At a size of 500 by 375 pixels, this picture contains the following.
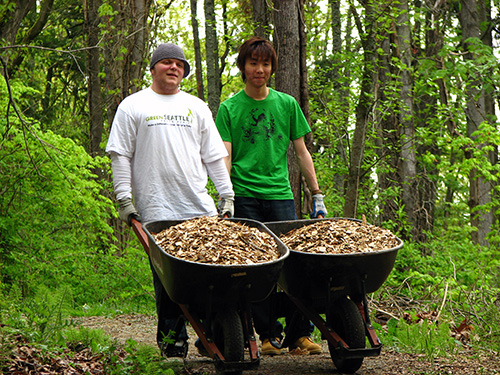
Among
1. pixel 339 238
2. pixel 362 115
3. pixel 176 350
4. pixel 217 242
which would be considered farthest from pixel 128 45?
pixel 217 242

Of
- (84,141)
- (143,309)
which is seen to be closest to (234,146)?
(143,309)

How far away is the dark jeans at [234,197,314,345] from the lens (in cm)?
468

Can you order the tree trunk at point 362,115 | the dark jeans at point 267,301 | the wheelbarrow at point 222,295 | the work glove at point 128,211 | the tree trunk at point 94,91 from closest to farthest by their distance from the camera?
the wheelbarrow at point 222,295
the work glove at point 128,211
the dark jeans at point 267,301
the tree trunk at point 362,115
the tree trunk at point 94,91

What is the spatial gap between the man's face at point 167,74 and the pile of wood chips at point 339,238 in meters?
1.29

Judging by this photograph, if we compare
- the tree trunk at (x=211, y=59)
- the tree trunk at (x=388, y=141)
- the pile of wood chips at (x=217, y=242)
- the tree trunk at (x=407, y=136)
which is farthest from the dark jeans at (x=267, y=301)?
the tree trunk at (x=211, y=59)

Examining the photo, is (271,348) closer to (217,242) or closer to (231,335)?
(231,335)

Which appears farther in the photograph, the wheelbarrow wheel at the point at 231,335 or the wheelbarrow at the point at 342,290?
the wheelbarrow at the point at 342,290

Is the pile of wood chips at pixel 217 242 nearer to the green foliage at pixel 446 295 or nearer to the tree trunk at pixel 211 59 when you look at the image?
the green foliage at pixel 446 295

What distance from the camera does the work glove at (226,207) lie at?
4.38 metres

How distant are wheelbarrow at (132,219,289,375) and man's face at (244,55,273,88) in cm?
145

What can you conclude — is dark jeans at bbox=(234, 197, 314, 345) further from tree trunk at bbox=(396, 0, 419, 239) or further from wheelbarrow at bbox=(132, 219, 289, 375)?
tree trunk at bbox=(396, 0, 419, 239)

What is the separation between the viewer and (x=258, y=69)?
4.68 meters

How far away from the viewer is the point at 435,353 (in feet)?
15.1

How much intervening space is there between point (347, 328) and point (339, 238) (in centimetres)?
55
